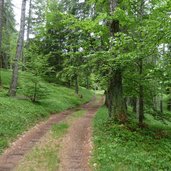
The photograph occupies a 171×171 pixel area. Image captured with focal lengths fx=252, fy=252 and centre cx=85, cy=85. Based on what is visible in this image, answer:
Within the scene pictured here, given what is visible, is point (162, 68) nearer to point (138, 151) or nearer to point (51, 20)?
point (138, 151)

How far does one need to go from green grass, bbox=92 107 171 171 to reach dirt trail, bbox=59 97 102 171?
1.08ft

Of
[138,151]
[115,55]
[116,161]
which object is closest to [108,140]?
[138,151]

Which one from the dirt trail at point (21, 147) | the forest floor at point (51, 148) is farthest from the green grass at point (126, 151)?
the dirt trail at point (21, 147)

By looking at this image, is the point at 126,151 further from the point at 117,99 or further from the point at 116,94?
the point at 116,94

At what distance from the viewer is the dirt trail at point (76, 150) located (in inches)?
315

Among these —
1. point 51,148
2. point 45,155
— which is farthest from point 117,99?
point 45,155

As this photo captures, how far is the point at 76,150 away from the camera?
9594mm

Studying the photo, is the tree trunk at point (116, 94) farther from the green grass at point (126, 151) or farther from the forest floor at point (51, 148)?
the forest floor at point (51, 148)

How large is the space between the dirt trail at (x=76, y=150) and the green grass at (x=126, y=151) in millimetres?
329

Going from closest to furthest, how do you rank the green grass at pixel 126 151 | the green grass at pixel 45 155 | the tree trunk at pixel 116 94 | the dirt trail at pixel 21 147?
the green grass at pixel 45 155, the dirt trail at pixel 21 147, the green grass at pixel 126 151, the tree trunk at pixel 116 94

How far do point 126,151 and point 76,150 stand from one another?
1.89 m

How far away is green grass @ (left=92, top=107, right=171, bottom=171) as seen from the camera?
809 centimetres

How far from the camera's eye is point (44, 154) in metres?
8.98

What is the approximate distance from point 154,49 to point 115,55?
212cm
